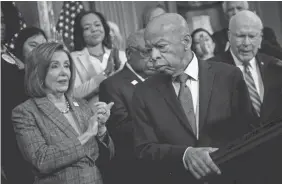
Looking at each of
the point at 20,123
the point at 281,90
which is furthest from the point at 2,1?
the point at 281,90

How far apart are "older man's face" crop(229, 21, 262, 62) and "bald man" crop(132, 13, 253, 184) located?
31.8 inches

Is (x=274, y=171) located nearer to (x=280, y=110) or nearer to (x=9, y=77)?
(x=280, y=110)

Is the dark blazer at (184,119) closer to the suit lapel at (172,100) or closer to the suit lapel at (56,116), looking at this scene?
the suit lapel at (172,100)

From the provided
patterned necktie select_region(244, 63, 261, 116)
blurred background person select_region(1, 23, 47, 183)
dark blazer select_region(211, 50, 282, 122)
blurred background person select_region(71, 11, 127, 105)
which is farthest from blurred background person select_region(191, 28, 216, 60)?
blurred background person select_region(1, 23, 47, 183)

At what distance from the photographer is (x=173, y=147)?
2086mm

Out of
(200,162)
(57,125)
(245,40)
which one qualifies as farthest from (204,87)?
(245,40)

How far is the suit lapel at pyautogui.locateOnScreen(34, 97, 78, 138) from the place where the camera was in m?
2.56

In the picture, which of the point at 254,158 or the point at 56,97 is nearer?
the point at 254,158

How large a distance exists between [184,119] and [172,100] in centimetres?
11

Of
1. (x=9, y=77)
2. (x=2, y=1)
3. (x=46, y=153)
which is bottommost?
(x=46, y=153)

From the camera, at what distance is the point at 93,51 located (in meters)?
3.74

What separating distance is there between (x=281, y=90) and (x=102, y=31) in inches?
64.4

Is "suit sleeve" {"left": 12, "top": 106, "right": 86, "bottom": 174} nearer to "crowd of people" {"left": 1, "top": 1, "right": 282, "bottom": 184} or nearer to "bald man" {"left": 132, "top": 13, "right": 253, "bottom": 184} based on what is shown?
"crowd of people" {"left": 1, "top": 1, "right": 282, "bottom": 184}

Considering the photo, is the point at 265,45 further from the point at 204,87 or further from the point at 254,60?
the point at 204,87
